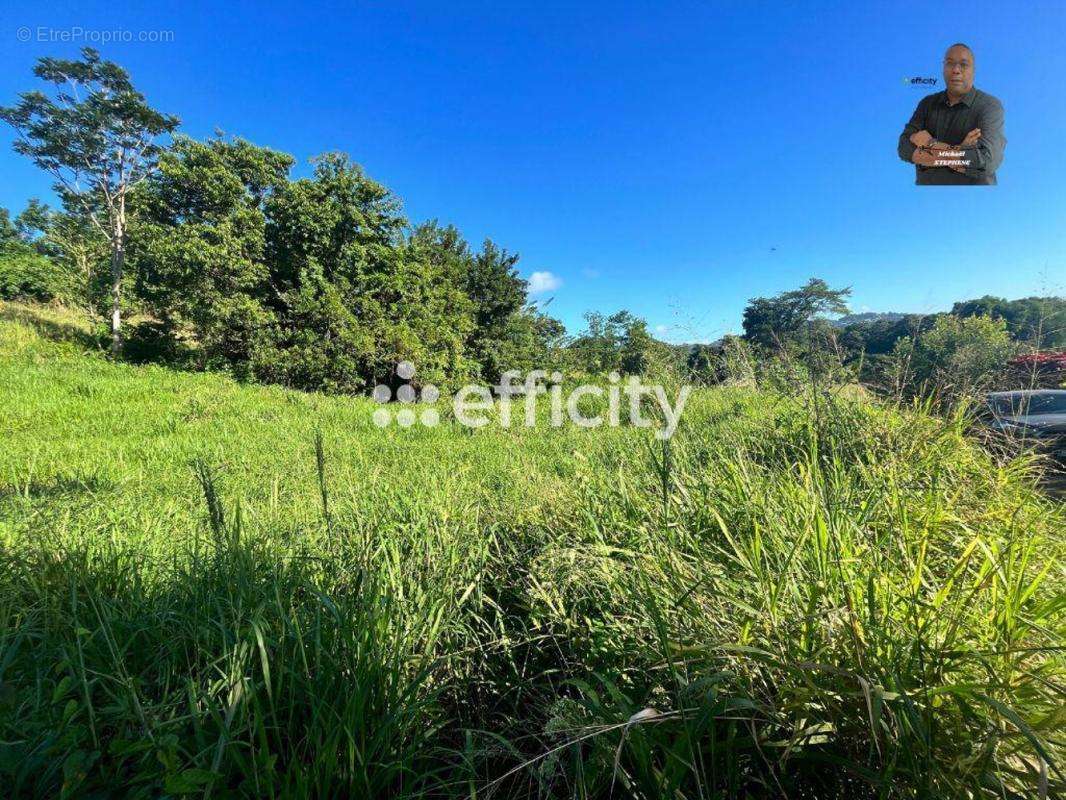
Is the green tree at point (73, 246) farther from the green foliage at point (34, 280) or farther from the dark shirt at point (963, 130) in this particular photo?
the dark shirt at point (963, 130)

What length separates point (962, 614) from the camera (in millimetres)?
1085

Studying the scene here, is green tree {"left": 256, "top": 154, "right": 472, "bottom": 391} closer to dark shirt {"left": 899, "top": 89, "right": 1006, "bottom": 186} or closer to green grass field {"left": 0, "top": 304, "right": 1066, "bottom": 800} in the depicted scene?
green grass field {"left": 0, "top": 304, "right": 1066, "bottom": 800}

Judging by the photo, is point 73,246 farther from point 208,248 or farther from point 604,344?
point 604,344

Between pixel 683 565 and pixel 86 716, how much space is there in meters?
1.85

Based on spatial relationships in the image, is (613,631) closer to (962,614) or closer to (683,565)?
(683,565)

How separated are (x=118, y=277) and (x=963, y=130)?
17731 mm

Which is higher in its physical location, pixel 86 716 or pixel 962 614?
pixel 962 614

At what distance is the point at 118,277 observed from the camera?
12.1 meters

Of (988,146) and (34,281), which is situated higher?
(34,281)

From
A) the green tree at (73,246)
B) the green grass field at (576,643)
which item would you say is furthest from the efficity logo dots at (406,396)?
the green tree at (73,246)

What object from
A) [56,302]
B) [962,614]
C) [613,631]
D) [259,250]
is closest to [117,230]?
[259,250]

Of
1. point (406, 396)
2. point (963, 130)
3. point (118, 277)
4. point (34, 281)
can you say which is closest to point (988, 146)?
point (963, 130)

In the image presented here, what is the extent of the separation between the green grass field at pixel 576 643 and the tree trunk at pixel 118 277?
12297 millimetres

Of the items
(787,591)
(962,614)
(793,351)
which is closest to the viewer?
(962,614)
